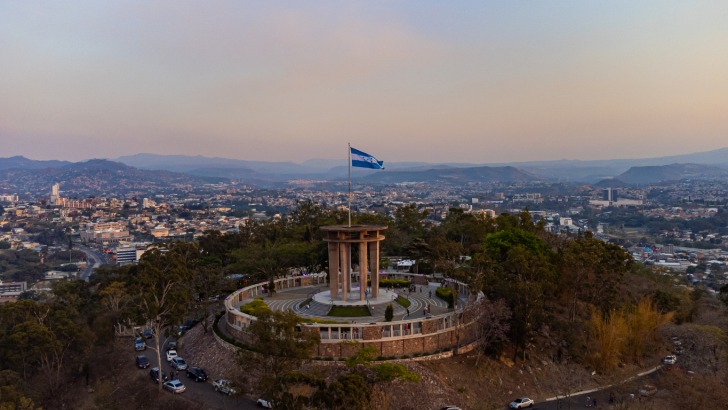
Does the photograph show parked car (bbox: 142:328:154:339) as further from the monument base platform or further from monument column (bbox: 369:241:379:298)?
monument column (bbox: 369:241:379:298)

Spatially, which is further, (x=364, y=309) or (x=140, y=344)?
(x=140, y=344)

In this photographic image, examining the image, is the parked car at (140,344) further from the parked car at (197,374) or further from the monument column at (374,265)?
the monument column at (374,265)

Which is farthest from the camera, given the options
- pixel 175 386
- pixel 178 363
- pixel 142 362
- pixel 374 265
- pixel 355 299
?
pixel 374 265

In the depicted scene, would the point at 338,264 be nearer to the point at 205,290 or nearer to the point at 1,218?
the point at 205,290

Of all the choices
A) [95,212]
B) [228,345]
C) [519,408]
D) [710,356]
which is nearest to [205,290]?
[228,345]

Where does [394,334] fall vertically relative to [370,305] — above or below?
below

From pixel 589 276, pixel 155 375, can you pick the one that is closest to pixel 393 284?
pixel 589 276

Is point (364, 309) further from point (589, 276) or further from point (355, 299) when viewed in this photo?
point (589, 276)

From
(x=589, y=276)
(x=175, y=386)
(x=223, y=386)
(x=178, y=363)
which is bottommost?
(x=178, y=363)
